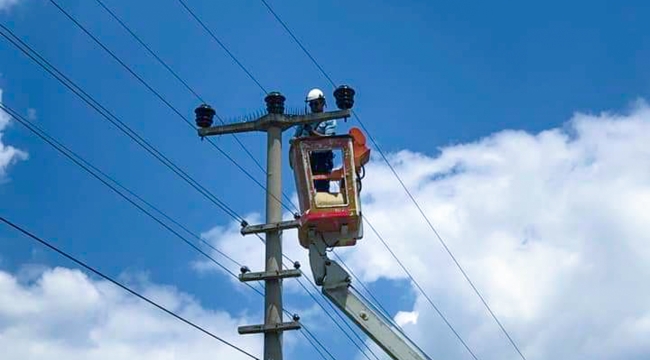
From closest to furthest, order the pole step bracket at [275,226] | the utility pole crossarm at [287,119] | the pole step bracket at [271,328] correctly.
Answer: the pole step bracket at [271,328], the pole step bracket at [275,226], the utility pole crossarm at [287,119]

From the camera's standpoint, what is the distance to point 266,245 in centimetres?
1761

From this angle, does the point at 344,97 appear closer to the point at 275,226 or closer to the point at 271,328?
the point at 275,226

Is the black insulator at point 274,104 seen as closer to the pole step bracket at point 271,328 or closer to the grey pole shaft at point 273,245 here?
the grey pole shaft at point 273,245

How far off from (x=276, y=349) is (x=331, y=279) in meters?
2.11

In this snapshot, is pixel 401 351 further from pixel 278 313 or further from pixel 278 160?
pixel 278 160

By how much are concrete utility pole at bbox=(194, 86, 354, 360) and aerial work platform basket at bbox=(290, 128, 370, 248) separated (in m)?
0.39

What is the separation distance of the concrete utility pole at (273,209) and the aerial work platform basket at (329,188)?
388mm

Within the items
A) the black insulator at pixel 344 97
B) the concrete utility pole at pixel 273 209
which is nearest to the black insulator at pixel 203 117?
the concrete utility pole at pixel 273 209

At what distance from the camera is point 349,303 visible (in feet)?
59.4

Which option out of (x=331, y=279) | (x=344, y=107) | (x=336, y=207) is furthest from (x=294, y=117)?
(x=331, y=279)

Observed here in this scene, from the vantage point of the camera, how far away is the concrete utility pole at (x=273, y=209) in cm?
1669

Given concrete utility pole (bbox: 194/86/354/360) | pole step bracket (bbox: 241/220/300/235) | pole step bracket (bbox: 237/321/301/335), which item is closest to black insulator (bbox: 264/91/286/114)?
concrete utility pole (bbox: 194/86/354/360)

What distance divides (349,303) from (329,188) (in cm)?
225

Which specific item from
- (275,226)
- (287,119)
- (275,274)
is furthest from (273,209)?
(287,119)
